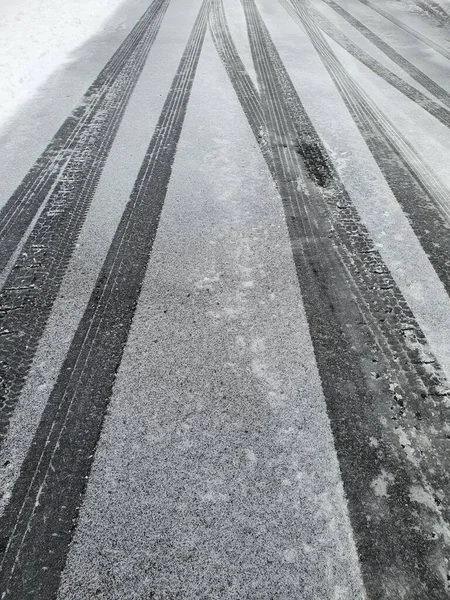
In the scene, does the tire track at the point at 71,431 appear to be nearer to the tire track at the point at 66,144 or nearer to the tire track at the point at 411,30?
the tire track at the point at 66,144

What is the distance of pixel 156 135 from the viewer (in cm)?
459

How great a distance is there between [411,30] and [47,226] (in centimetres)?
934

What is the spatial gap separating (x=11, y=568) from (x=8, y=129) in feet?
15.6

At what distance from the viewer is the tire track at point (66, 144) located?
3.32 m

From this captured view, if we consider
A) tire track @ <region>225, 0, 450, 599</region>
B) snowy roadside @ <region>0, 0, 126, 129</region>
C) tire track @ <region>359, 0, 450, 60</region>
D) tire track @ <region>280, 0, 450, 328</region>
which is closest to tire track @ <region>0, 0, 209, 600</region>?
tire track @ <region>225, 0, 450, 599</region>

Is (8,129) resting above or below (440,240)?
below

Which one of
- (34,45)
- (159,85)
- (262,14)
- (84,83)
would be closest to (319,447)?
(159,85)

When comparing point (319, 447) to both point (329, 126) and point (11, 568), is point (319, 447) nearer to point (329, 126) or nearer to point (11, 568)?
point (11, 568)

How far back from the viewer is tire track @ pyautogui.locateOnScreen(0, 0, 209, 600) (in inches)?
61.3

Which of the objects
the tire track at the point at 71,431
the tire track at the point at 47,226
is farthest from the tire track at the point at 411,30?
the tire track at the point at 71,431

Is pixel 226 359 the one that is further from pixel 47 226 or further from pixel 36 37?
pixel 36 37

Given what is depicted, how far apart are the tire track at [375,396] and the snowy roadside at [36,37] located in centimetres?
426

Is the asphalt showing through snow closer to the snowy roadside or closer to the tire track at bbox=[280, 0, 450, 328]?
the tire track at bbox=[280, 0, 450, 328]

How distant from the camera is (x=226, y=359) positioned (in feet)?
7.59
